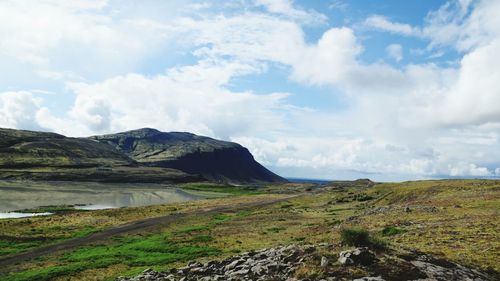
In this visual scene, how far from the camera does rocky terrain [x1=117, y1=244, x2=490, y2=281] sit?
19.1 m

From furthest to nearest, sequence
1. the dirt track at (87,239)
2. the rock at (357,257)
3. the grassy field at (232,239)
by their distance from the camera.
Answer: the dirt track at (87,239) < the grassy field at (232,239) < the rock at (357,257)

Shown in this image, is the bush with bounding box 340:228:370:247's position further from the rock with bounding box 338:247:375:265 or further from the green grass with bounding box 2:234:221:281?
the green grass with bounding box 2:234:221:281

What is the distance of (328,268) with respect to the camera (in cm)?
1981

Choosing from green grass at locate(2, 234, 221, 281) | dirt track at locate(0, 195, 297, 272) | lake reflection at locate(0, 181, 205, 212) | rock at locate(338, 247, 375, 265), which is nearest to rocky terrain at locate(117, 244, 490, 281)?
rock at locate(338, 247, 375, 265)

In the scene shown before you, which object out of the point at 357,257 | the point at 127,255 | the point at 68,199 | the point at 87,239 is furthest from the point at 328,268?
the point at 68,199

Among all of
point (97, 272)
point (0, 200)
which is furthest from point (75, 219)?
point (0, 200)

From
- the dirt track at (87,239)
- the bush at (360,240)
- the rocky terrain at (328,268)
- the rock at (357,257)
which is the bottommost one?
the dirt track at (87,239)

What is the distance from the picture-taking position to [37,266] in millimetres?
36938

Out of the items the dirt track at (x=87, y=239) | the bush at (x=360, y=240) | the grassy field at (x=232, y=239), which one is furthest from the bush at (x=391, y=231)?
the dirt track at (x=87, y=239)

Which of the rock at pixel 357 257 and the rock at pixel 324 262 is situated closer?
the rock at pixel 357 257

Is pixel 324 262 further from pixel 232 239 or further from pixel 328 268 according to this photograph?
pixel 232 239

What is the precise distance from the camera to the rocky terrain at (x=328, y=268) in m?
19.1

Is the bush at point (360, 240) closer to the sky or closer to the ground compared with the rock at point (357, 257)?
closer to the sky

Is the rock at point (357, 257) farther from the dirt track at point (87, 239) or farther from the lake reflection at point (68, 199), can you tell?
the lake reflection at point (68, 199)
